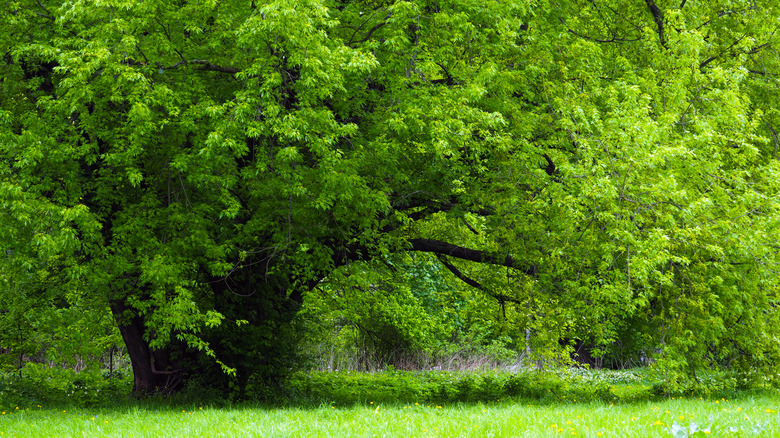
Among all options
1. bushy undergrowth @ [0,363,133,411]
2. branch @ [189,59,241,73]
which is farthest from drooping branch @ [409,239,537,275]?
bushy undergrowth @ [0,363,133,411]

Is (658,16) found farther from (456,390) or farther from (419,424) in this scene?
(419,424)

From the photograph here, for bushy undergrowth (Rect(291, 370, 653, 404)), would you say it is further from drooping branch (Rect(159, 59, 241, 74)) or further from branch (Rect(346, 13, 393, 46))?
branch (Rect(346, 13, 393, 46))

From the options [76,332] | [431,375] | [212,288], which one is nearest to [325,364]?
[431,375]

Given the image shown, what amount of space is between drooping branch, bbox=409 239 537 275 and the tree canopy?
0.67 feet

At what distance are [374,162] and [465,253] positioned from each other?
10.2 ft

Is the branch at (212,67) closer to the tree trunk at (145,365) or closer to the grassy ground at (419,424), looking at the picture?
the grassy ground at (419,424)

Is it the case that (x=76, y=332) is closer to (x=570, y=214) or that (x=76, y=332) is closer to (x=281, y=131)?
(x=281, y=131)

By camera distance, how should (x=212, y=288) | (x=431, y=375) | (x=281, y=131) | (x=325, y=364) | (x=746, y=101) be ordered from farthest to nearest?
(x=325, y=364) < (x=431, y=375) < (x=212, y=288) < (x=746, y=101) < (x=281, y=131)

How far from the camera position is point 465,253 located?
13227 mm

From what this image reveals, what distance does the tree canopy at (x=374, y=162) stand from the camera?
9188 mm

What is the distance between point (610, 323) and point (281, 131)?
5.80m

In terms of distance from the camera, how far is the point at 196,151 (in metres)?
9.88

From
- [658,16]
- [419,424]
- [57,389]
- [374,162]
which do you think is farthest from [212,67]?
[57,389]

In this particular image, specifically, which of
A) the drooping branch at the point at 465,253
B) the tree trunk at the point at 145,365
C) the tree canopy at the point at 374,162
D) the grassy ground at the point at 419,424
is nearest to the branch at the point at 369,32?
the tree canopy at the point at 374,162
